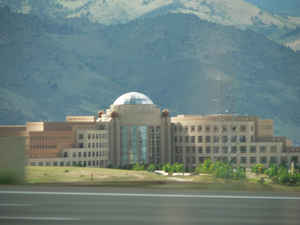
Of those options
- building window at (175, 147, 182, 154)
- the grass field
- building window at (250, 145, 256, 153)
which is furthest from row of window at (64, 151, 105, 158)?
the grass field

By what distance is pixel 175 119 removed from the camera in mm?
118625

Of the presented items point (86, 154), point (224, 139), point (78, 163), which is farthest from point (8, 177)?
point (224, 139)

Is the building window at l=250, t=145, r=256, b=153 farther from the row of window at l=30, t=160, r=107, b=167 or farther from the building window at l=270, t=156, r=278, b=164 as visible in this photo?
the row of window at l=30, t=160, r=107, b=167

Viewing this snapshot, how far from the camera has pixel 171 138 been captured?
116625 mm

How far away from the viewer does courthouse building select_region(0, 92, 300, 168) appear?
111 m

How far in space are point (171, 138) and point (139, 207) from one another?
103 m

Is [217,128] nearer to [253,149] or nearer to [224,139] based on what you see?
[224,139]

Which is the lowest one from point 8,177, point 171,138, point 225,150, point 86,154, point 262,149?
point 86,154

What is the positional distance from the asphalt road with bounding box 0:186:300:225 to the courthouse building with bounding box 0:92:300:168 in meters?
90.4

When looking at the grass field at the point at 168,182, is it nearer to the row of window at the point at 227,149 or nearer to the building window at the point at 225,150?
the row of window at the point at 227,149

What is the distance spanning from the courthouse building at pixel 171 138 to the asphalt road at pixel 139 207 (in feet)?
296

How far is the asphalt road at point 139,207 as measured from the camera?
1212 centimetres

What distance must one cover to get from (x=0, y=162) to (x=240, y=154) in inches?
3969

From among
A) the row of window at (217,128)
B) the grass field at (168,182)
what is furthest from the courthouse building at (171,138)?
the grass field at (168,182)
